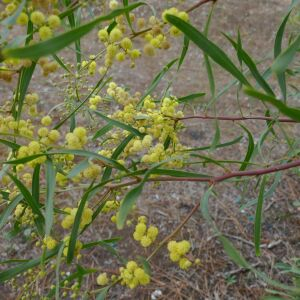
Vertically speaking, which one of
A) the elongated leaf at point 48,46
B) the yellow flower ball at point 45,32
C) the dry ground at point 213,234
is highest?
the yellow flower ball at point 45,32

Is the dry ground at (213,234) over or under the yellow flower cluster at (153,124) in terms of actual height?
under

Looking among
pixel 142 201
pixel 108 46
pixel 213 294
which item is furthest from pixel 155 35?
pixel 142 201

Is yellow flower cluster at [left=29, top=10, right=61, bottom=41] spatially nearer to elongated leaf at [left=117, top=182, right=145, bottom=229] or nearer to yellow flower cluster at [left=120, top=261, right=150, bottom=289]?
elongated leaf at [left=117, top=182, right=145, bottom=229]

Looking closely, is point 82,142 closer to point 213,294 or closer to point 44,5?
point 44,5

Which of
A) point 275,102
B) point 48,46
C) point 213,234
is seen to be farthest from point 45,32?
point 213,234

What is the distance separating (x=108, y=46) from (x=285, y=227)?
5.88 ft

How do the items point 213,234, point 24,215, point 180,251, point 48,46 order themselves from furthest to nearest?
point 213,234
point 24,215
point 180,251
point 48,46

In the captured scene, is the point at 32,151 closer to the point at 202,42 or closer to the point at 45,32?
the point at 45,32

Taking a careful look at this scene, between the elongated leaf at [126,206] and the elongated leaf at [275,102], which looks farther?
the elongated leaf at [126,206]

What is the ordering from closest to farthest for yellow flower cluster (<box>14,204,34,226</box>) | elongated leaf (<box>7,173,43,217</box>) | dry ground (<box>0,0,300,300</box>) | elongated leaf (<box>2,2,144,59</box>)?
elongated leaf (<box>2,2,144,59</box>) → elongated leaf (<box>7,173,43,217</box>) → yellow flower cluster (<box>14,204,34,226</box>) → dry ground (<box>0,0,300,300</box>)

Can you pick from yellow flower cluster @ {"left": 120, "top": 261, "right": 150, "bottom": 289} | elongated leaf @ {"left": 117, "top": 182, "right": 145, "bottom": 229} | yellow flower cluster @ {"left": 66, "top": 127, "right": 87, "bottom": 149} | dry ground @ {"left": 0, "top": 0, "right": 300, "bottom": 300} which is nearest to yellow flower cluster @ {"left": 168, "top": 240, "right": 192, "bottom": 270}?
yellow flower cluster @ {"left": 120, "top": 261, "right": 150, "bottom": 289}

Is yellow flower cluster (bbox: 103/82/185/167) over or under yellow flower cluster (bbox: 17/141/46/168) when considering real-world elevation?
under

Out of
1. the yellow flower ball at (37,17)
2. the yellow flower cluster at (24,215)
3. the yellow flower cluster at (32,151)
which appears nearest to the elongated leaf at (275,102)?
the yellow flower ball at (37,17)

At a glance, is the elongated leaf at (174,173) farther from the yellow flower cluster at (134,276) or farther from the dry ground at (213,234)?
the dry ground at (213,234)
